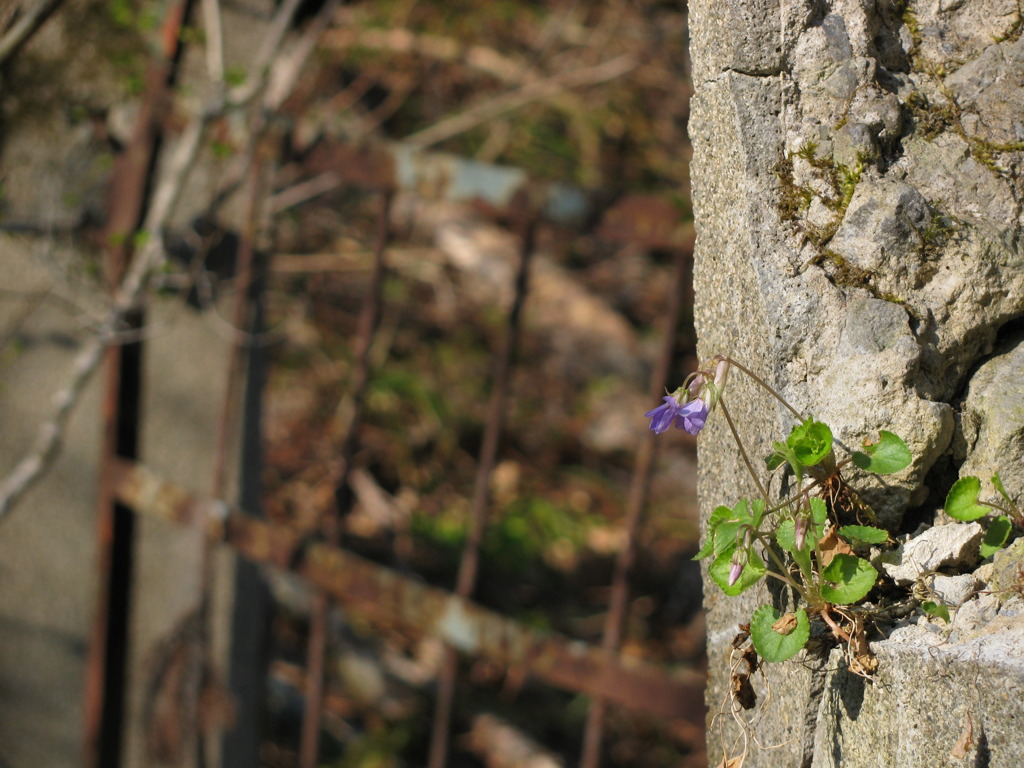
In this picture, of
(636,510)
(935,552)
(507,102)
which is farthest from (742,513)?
(507,102)

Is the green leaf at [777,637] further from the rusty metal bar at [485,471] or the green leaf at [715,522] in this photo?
the rusty metal bar at [485,471]

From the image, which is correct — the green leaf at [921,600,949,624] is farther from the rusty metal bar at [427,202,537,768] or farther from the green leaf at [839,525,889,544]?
the rusty metal bar at [427,202,537,768]

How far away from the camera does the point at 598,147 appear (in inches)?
195

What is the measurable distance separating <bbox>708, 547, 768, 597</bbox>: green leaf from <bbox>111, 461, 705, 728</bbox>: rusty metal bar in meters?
0.83

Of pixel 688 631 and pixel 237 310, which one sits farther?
pixel 688 631

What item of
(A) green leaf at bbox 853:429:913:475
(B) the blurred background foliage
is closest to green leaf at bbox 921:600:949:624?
(A) green leaf at bbox 853:429:913:475

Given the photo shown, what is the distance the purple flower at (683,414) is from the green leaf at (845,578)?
15 centimetres

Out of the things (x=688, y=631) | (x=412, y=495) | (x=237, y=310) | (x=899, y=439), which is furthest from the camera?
(x=412, y=495)

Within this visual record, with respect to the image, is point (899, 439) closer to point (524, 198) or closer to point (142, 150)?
point (524, 198)

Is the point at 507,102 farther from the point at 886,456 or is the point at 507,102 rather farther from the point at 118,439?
the point at 886,456

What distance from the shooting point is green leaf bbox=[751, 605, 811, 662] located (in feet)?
2.36

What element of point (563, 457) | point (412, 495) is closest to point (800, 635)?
point (412, 495)

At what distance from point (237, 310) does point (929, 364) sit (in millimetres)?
1752

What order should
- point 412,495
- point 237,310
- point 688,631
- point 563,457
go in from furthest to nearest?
point 563,457 → point 412,495 → point 688,631 → point 237,310
